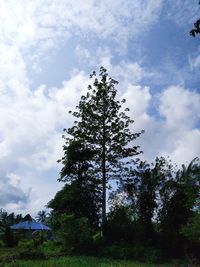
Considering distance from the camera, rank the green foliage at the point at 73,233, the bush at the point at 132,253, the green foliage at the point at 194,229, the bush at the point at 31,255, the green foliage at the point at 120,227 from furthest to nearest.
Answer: the green foliage at the point at 120,227 → the green foliage at the point at 73,233 → the bush at the point at 132,253 → the green foliage at the point at 194,229 → the bush at the point at 31,255

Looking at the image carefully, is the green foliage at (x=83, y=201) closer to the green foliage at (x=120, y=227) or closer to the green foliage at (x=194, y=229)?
the green foliage at (x=120, y=227)

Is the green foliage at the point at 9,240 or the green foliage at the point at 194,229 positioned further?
the green foliage at the point at 9,240

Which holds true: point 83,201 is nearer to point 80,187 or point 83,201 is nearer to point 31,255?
point 80,187

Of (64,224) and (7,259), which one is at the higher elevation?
(64,224)

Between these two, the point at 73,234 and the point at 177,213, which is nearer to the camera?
the point at 73,234

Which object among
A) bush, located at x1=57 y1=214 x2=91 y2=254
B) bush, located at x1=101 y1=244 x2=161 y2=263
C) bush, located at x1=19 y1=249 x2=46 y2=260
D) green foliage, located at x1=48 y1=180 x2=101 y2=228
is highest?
green foliage, located at x1=48 y1=180 x2=101 y2=228

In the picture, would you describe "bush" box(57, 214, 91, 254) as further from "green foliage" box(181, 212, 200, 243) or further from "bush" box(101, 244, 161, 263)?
"green foliage" box(181, 212, 200, 243)

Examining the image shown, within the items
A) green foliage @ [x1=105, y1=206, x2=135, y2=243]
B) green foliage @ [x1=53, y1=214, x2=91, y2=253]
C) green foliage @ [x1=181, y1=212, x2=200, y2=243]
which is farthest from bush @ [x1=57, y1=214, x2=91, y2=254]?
green foliage @ [x1=181, y1=212, x2=200, y2=243]

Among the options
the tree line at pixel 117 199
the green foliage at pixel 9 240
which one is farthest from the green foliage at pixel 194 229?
the green foliage at pixel 9 240

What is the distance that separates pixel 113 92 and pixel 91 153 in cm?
673

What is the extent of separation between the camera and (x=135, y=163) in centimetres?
3775

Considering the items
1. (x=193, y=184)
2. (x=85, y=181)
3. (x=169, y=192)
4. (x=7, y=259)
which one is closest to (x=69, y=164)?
(x=85, y=181)

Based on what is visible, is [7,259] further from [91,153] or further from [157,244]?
[91,153]

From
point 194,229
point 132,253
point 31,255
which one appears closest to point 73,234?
point 132,253
